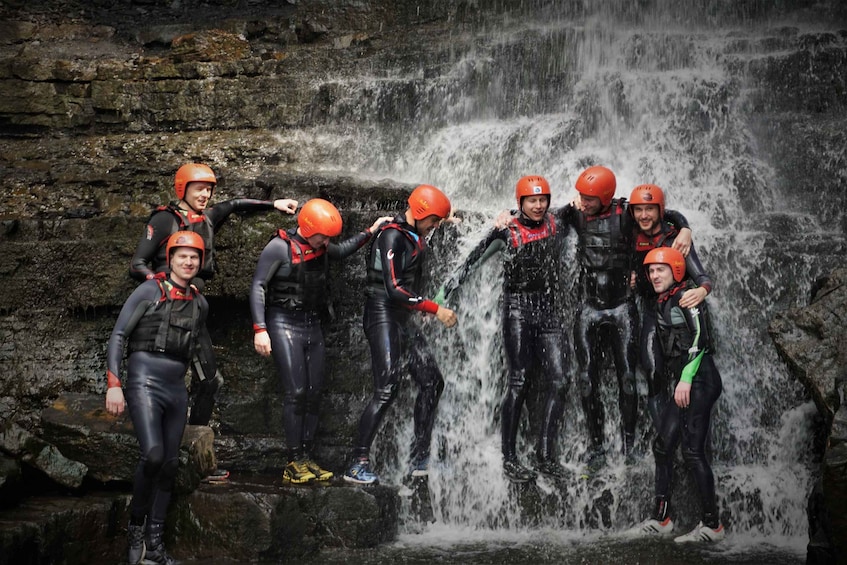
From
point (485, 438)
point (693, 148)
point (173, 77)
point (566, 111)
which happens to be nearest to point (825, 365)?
point (485, 438)

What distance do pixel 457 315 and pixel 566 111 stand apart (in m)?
3.46

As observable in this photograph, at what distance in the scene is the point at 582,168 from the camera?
10.2 metres

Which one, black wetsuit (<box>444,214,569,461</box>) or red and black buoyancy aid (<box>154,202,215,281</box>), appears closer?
red and black buoyancy aid (<box>154,202,215,281</box>)

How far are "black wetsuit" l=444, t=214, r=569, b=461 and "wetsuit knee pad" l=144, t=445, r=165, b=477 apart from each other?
2.75 meters

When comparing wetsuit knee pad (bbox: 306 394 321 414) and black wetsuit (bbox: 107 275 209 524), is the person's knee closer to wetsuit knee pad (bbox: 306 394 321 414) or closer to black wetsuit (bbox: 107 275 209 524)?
black wetsuit (bbox: 107 275 209 524)

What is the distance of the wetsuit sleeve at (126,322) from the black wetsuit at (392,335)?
1822 mm

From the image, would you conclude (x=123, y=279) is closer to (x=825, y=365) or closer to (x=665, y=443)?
(x=665, y=443)

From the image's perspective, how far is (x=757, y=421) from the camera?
8.47 metres

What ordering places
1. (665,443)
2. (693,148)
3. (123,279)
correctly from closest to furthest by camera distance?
(665,443) < (123,279) < (693,148)

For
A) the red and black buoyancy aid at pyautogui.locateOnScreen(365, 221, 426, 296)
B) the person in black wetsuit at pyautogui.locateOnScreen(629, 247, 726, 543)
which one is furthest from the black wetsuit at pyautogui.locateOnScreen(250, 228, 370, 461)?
the person in black wetsuit at pyautogui.locateOnScreen(629, 247, 726, 543)

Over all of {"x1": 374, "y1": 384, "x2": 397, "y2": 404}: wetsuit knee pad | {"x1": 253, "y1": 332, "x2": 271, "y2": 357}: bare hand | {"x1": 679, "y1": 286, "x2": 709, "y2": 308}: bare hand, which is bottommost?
{"x1": 374, "y1": 384, "x2": 397, "y2": 404}: wetsuit knee pad

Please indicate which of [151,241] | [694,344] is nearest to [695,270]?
[694,344]

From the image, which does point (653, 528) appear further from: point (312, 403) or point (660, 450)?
point (312, 403)

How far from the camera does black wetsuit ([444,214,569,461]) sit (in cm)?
816
